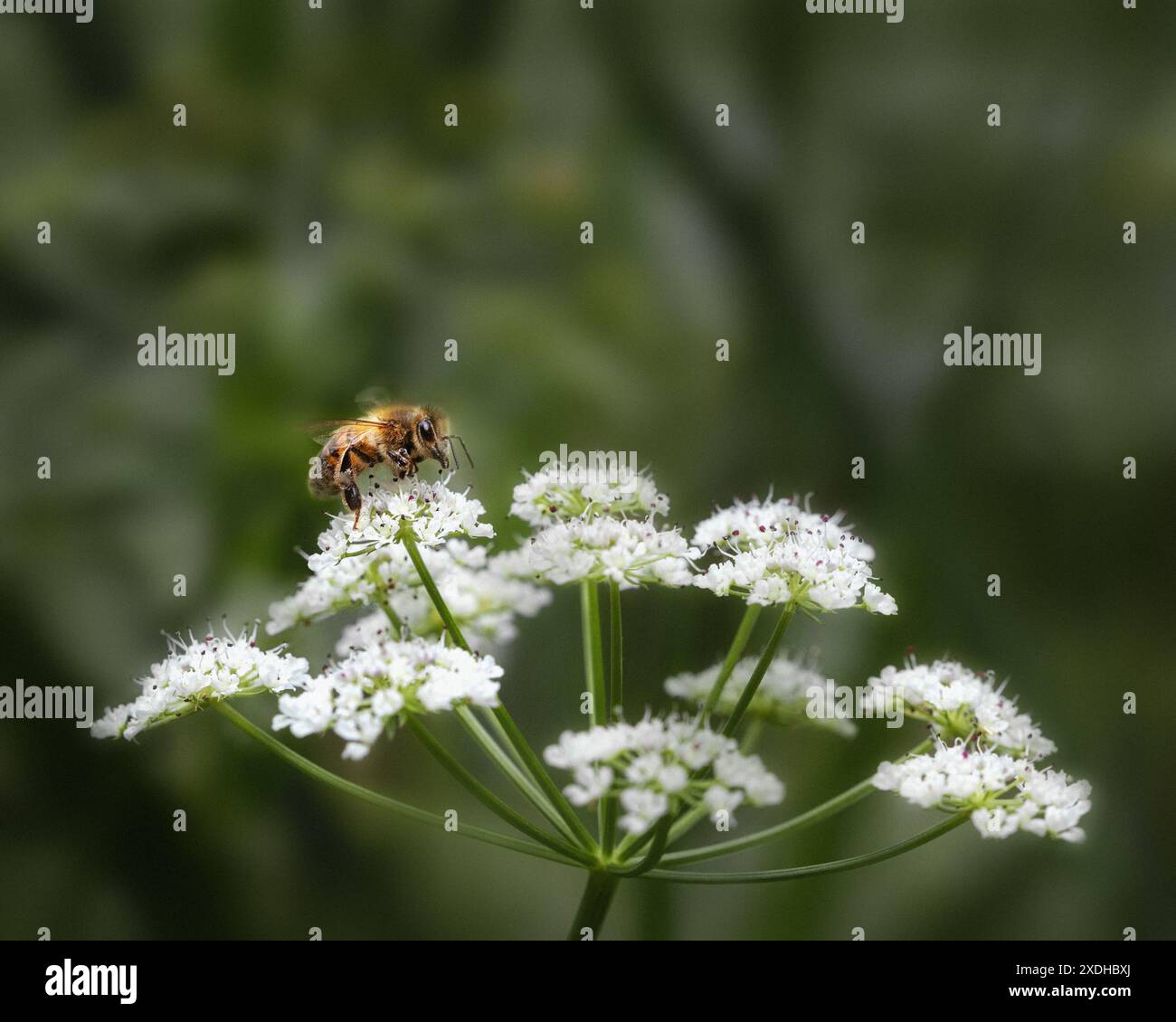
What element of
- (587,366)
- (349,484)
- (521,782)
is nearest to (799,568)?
(521,782)

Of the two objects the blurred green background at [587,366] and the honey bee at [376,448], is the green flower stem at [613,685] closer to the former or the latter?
the honey bee at [376,448]

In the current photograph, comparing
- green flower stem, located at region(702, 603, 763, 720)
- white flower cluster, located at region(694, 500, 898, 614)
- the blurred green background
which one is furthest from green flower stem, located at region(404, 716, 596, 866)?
the blurred green background

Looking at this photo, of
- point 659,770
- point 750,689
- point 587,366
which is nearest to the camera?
point 659,770

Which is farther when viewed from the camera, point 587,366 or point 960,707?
point 587,366

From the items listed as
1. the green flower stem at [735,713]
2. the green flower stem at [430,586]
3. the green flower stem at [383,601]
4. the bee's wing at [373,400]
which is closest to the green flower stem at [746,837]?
the green flower stem at [735,713]

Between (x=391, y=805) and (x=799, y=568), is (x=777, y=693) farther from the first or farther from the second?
(x=391, y=805)

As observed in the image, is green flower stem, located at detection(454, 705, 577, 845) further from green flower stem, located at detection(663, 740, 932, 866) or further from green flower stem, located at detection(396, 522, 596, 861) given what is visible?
green flower stem, located at detection(663, 740, 932, 866)

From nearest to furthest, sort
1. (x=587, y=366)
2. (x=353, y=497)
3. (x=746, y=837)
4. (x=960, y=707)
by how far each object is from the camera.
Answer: (x=746, y=837), (x=960, y=707), (x=353, y=497), (x=587, y=366)
